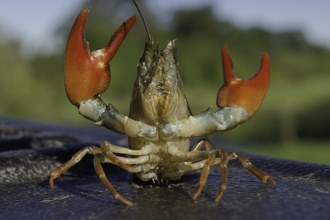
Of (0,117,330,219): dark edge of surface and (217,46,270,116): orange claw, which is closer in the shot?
(0,117,330,219): dark edge of surface

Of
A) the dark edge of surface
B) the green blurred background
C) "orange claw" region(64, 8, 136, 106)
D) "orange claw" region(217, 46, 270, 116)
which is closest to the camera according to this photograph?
the dark edge of surface

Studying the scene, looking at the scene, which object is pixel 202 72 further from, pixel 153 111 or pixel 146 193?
pixel 146 193

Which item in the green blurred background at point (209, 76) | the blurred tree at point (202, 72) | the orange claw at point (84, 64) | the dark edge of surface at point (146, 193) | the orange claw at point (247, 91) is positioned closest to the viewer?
the dark edge of surface at point (146, 193)

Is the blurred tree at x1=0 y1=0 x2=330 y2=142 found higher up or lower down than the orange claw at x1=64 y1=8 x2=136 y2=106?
higher up

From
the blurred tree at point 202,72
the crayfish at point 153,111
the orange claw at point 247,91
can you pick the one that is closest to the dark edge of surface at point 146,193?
the crayfish at point 153,111

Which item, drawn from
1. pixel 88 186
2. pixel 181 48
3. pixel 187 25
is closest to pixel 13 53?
pixel 181 48

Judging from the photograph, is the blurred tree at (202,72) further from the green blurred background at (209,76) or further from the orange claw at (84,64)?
the orange claw at (84,64)

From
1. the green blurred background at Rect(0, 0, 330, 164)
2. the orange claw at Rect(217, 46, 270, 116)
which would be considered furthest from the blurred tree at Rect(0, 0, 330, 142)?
the orange claw at Rect(217, 46, 270, 116)

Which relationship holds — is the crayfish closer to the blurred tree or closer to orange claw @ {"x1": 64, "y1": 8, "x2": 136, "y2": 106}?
orange claw @ {"x1": 64, "y1": 8, "x2": 136, "y2": 106}
